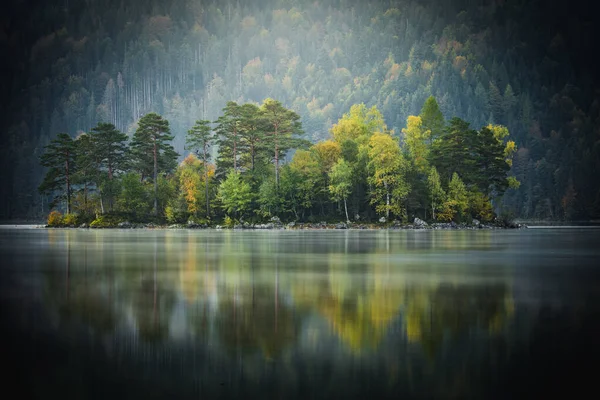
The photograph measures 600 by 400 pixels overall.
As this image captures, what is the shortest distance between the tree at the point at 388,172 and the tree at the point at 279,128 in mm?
12113

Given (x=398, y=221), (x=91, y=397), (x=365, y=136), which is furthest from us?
(x=365, y=136)

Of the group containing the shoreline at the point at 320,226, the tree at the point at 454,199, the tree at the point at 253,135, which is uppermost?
the tree at the point at 253,135

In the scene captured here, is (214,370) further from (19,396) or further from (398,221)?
(398,221)

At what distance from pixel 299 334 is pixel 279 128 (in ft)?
254

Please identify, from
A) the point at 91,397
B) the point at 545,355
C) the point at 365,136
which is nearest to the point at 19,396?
the point at 91,397

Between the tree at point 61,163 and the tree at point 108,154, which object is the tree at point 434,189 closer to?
the tree at point 108,154

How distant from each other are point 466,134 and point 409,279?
68.5m

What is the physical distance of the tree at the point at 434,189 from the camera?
78.2m

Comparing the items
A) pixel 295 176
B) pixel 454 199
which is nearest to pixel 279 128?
pixel 295 176

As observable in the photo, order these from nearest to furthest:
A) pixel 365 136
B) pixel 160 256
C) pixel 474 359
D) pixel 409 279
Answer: pixel 474 359, pixel 409 279, pixel 160 256, pixel 365 136

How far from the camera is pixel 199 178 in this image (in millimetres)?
89062

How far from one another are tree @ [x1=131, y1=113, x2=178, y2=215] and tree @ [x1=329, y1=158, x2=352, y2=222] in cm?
2652

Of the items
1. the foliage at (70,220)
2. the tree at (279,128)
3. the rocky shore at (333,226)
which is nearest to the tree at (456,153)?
the rocky shore at (333,226)

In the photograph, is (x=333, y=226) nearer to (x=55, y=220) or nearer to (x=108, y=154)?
(x=108, y=154)
